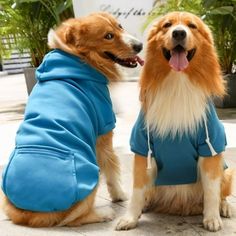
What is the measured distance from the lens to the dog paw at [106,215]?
2260 millimetres

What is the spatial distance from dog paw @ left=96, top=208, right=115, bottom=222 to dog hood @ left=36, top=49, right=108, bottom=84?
0.71 m

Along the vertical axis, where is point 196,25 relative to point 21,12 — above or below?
above

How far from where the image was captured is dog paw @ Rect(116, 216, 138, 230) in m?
2.13

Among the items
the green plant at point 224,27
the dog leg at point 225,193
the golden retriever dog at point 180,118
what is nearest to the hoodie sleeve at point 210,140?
the golden retriever dog at point 180,118

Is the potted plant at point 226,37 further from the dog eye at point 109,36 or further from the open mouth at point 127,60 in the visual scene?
the dog eye at point 109,36

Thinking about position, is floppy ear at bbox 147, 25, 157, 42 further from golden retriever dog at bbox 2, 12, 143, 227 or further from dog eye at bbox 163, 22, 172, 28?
golden retriever dog at bbox 2, 12, 143, 227

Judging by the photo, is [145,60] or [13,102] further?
[13,102]

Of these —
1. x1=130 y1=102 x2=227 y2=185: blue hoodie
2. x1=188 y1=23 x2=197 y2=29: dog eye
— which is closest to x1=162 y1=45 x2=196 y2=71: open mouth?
x1=188 y1=23 x2=197 y2=29: dog eye

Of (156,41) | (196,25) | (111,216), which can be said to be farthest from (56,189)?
(196,25)

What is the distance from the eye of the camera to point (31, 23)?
23.6ft

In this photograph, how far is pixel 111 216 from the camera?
2.30 meters

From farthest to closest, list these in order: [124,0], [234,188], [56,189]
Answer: [124,0], [234,188], [56,189]

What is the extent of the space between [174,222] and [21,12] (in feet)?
18.8

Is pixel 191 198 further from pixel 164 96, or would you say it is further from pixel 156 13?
pixel 156 13
